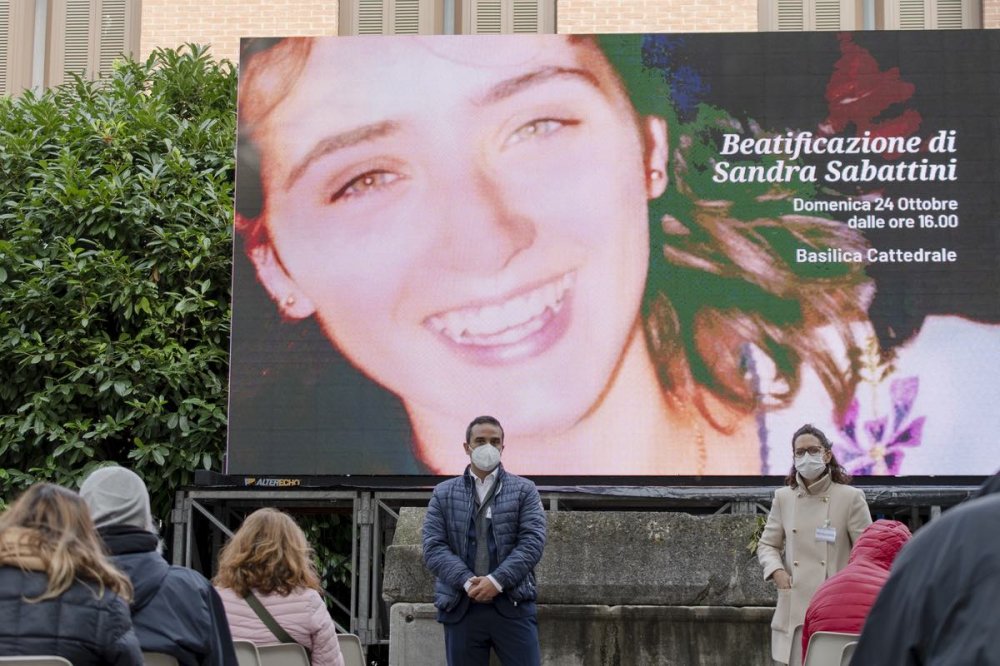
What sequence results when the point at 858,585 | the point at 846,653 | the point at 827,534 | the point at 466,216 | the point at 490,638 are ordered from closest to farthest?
the point at 846,653 → the point at 858,585 → the point at 827,534 → the point at 490,638 → the point at 466,216

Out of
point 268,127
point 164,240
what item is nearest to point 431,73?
point 268,127

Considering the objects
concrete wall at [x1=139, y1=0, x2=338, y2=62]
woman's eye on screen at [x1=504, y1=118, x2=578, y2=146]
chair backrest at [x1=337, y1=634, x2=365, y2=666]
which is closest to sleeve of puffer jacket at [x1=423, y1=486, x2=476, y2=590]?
chair backrest at [x1=337, y1=634, x2=365, y2=666]

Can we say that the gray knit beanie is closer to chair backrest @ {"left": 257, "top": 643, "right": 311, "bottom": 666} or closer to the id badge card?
chair backrest @ {"left": 257, "top": 643, "right": 311, "bottom": 666}

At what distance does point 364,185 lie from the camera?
464 inches

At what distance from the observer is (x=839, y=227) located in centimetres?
1148

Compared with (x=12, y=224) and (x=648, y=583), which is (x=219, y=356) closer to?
(x=12, y=224)

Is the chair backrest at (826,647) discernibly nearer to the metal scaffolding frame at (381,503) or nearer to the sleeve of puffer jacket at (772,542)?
the sleeve of puffer jacket at (772,542)

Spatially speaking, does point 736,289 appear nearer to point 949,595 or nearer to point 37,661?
point 37,661

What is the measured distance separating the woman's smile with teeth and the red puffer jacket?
6027 mm

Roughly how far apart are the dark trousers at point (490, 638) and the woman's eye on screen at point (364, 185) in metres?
5.07

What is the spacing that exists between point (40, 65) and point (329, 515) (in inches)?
254

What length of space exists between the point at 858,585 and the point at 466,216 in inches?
263

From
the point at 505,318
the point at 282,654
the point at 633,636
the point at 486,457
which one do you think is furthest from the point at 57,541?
the point at 505,318

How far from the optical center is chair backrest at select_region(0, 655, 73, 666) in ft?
12.1
